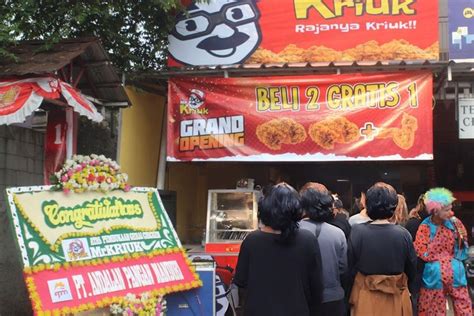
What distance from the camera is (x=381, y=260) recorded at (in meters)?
3.85

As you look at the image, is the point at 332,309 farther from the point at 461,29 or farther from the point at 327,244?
the point at 461,29

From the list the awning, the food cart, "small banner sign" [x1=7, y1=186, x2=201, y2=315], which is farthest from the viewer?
the food cart

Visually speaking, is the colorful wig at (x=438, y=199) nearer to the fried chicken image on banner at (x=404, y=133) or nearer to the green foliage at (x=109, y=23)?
the fried chicken image on banner at (x=404, y=133)

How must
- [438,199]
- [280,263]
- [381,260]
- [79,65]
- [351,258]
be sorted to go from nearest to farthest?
[280,263] → [381,260] → [351,258] → [438,199] → [79,65]

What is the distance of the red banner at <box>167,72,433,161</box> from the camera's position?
7289 mm

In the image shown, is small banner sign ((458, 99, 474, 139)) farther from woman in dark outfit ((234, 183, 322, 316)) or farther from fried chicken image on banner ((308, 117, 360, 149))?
woman in dark outfit ((234, 183, 322, 316))

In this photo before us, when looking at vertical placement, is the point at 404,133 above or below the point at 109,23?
below

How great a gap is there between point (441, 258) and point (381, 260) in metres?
1.21

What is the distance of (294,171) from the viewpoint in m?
12.6

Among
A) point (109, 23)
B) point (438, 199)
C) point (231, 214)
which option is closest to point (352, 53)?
point (231, 214)

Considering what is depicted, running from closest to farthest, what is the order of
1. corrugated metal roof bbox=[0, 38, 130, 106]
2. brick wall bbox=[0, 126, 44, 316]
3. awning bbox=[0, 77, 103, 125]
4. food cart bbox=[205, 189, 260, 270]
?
awning bbox=[0, 77, 103, 125]
corrugated metal roof bbox=[0, 38, 130, 106]
brick wall bbox=[0, 126, 44, 316]
food cart bbox=[205, 189, 260, 270]

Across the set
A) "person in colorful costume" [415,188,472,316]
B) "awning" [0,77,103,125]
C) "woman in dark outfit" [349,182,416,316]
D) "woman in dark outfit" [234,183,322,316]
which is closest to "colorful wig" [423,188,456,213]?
"person in colorful costume" [415,188,472,316]

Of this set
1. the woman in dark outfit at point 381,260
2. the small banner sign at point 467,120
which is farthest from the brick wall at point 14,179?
the small banner sign at point 467,120

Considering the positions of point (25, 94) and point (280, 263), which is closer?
point (280, 263)
